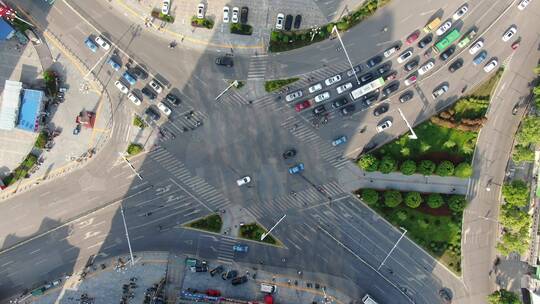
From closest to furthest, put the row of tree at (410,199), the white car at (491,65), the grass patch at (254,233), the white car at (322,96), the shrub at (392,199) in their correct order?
the shrub at (392,199)
the row of tree at (410,199)
the white car at (322,96)
the white car at (491,65)
the grass patch at (254,233)

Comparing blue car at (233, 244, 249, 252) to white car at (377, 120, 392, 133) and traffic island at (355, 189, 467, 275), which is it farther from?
white car at (377, 120, 392, 133)

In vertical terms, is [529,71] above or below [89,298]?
above

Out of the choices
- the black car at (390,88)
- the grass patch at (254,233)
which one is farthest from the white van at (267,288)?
the black car at (390,88)

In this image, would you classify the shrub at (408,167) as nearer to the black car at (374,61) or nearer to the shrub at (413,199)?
the shrub at (413,199)

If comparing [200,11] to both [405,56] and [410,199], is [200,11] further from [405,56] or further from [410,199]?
[410,199]

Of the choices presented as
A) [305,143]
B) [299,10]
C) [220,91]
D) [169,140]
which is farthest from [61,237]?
[299,10]

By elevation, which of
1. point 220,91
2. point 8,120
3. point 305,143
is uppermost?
point 220,91

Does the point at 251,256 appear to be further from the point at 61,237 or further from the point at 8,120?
the point at 8,120
